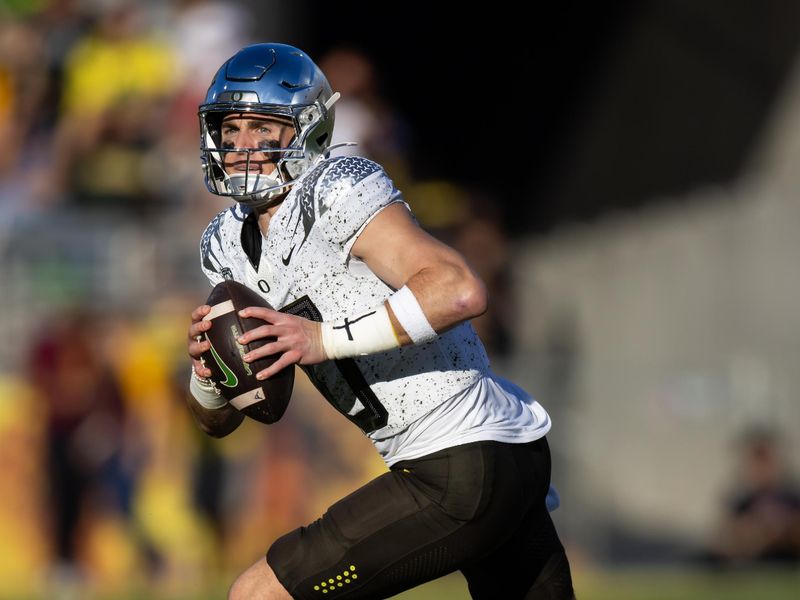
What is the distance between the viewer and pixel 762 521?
33.6 ft

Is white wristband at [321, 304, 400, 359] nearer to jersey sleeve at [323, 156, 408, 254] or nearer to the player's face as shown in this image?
jersey sleeve at [323, 156, 408, 254]

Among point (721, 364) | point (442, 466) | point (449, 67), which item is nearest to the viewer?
point (442, 466)

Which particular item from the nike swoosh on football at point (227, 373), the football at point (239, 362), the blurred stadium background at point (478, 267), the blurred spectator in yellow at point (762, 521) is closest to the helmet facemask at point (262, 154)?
the football at point (239, 362)

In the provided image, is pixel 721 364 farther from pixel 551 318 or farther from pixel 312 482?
pixel 312 482

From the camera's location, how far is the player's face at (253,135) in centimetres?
405

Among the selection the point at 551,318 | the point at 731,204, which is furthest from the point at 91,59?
the point at 731,204

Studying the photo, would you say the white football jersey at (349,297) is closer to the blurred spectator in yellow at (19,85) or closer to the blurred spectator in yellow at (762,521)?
the blurred spectator in yellow at (762,521)

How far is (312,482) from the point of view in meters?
9.55

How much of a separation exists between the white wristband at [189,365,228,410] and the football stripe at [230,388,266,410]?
0.97 ft

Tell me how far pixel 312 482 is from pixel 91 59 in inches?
146

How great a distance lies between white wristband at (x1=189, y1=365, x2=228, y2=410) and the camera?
165 inches

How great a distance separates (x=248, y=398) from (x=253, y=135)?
798mm

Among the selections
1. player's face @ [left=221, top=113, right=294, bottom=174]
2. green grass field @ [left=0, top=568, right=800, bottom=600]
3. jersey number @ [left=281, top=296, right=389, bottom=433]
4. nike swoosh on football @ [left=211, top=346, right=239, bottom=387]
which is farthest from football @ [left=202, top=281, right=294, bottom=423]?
green grass field @ [left=0, top=568, right=800, bottom=600]

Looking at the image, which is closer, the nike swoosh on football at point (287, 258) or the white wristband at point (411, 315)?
the white wristband at point (411, 315)
